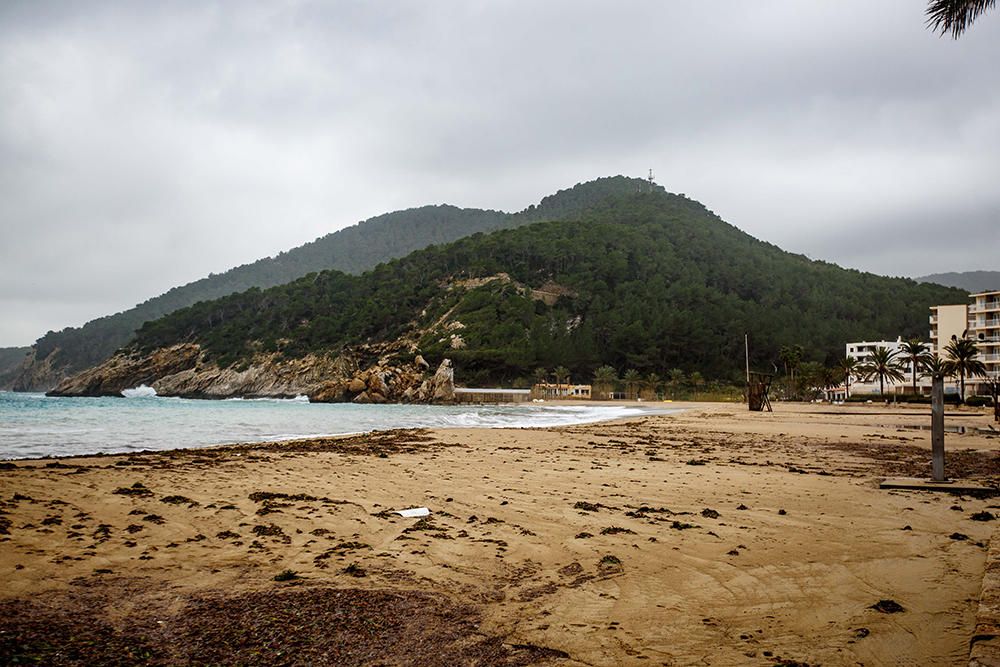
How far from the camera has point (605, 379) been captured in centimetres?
10662

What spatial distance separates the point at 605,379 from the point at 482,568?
102571 mm

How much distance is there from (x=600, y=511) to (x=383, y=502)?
120 inches

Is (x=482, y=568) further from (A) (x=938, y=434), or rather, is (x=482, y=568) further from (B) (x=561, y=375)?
(B) (x=561, y=375)

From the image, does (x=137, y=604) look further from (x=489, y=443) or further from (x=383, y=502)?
(x=489, y=443)

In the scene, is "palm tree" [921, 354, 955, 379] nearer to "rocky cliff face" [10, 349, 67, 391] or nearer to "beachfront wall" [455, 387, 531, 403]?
"beachfront wall" [455, 387, 531, 403]

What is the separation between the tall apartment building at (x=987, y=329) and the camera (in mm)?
71750

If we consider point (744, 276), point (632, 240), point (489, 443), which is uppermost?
point (632, 240)

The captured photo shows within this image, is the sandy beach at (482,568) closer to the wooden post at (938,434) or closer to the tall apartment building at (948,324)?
the wooden post at (938,434)

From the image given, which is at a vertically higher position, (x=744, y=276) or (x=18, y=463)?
(x=744, y=276)

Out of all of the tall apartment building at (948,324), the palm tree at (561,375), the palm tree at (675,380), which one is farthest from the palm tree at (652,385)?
the tall apartment building at (948,324)

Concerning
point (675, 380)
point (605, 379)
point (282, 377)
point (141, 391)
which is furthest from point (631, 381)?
point (141, 391)

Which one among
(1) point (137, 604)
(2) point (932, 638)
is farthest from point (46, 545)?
(2) point (932, 638)

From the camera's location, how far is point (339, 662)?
3.72 m

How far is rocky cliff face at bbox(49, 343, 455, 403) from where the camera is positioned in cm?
9638
